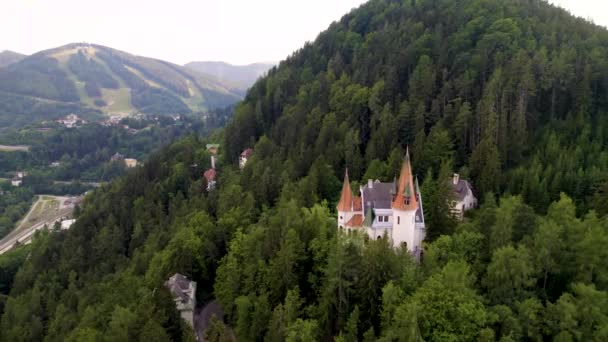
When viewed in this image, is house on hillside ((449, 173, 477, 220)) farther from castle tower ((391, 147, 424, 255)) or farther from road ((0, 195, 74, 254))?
road ((0, 195, 74, 254))

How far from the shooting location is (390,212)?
4553 cm

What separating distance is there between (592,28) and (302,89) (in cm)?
5588

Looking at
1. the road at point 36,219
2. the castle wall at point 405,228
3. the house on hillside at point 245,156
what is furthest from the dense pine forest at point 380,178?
the road at point 36,219

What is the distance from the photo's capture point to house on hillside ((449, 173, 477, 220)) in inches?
2061

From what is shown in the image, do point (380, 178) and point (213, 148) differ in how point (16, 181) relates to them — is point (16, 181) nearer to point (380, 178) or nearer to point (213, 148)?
point (213, 148)

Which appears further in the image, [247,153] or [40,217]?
[40,217]

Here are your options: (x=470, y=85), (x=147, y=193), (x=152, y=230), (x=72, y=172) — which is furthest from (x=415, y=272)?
(x=72, y=172)

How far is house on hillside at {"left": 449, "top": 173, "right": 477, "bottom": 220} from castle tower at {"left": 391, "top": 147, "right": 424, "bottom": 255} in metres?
9.03

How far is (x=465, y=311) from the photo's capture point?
1193 inches

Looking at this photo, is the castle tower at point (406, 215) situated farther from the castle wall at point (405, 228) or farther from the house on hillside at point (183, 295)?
the house on hillside at point (183, 295)

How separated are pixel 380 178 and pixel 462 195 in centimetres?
1017

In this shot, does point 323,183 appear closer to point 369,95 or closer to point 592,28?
point 369,95

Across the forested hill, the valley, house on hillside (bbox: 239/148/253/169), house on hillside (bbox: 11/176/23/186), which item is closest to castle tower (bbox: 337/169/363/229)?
the forested hill

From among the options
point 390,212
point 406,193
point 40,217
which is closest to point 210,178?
point 390,212
